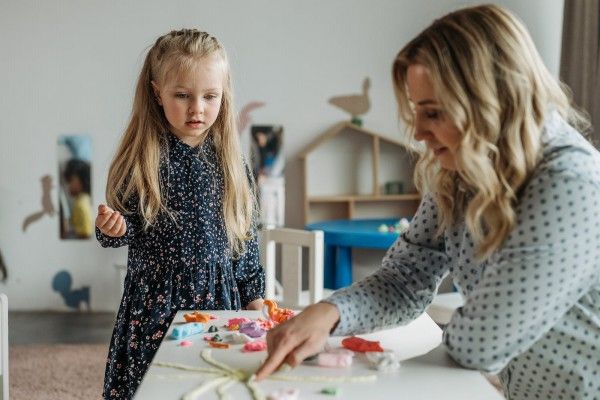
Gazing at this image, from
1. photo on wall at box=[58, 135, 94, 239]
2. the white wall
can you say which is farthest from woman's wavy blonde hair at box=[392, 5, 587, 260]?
photo on wall at box=[58, 135, 94, 239]

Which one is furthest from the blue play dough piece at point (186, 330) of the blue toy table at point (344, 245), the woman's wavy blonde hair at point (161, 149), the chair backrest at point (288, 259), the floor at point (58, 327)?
the floor at point (58, 327)

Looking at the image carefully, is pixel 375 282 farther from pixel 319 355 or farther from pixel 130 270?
pixel 130 270

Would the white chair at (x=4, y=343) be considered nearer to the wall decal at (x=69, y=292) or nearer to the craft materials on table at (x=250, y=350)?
the craft materials on table at (x=250, y=350)

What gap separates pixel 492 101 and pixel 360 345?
0.43m

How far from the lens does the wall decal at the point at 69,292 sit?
446 cm

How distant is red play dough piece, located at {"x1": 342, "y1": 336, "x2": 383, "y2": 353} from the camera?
1202mm

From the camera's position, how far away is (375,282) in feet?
4.15

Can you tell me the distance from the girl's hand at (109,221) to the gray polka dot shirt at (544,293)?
0.61 meters

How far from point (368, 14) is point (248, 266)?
292 centimetres

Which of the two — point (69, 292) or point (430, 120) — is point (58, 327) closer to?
point (69, 292)

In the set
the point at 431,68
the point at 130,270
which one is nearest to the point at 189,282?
the point at 130,270

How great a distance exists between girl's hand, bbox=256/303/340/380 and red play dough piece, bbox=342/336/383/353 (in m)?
0.07

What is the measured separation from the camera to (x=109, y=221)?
1614mm

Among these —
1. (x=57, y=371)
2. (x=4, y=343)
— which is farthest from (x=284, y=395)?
(x=57, y=371)
